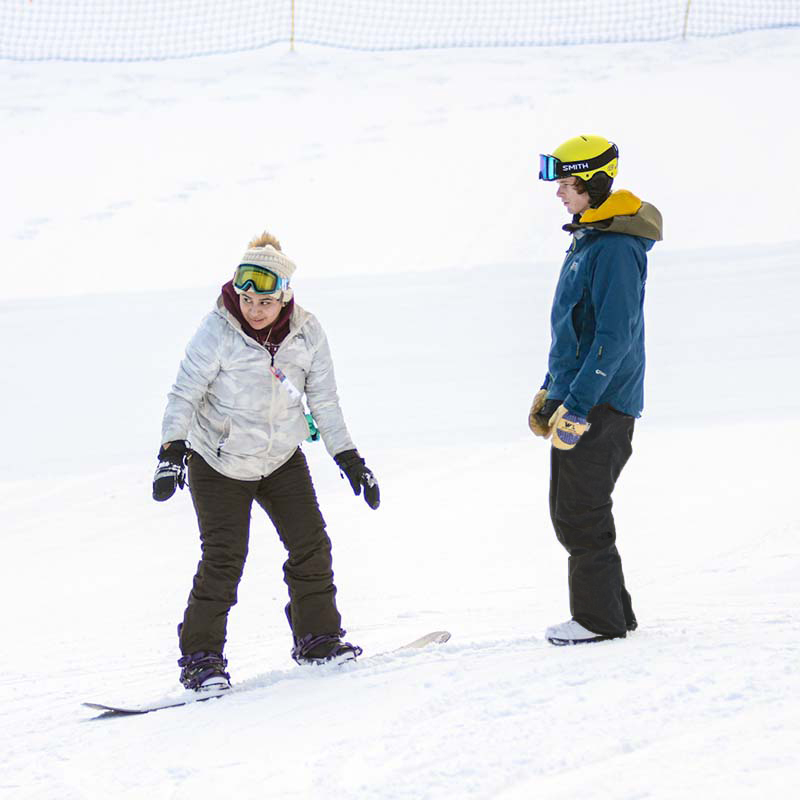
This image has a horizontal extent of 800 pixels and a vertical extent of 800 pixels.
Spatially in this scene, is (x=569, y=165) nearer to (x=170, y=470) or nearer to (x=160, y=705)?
(x=170, y=470)

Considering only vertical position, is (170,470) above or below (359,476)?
above

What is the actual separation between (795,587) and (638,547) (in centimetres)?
92

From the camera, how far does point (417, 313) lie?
8852 mm

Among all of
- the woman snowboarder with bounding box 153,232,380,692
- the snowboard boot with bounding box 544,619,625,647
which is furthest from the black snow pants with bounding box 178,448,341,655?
the snowboard boot with bounding box 544,619,625,647

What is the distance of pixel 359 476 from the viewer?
12.3 ft

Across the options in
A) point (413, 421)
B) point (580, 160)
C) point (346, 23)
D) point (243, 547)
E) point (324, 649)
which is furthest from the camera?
point (346, 23)

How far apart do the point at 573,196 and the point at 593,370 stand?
1.83ft

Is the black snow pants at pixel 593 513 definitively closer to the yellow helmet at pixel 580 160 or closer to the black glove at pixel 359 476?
the black glove at pixel 359 476

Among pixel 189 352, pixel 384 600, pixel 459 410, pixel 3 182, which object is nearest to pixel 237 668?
pixel 384 600

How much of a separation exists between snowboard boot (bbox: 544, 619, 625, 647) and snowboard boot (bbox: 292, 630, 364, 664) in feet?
2.19

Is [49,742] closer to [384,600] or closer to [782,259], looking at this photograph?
[384,600]

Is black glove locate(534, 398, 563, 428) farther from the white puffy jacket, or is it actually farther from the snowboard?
the snowboard

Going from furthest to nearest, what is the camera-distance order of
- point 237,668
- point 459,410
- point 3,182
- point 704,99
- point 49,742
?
point 704,99, point 3,182, point 459,410, point 237,668, point 49,742

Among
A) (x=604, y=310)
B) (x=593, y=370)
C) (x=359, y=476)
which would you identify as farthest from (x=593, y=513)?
(x=359, y=476)
